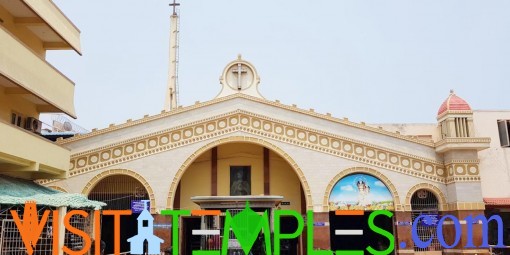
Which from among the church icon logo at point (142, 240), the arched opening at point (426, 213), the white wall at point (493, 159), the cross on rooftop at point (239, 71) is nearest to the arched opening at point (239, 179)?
the cross on rooftop at point (239, 71)

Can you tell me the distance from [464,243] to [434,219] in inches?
72.8

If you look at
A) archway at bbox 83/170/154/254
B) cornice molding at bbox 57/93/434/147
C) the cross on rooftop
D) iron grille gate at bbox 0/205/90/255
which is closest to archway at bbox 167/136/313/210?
archway at bbox 83/170/154/254

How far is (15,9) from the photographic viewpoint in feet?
66.0

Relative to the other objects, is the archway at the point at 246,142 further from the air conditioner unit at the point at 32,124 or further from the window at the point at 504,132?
the window at the point at 504,132

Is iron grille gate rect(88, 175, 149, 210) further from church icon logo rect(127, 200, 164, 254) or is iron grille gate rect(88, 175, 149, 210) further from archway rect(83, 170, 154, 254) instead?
church icon logo rect(127, 200, 164, 254)

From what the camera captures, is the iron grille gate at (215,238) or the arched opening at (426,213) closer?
the iron grille gate at (215,238)

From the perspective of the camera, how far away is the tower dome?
28.2m

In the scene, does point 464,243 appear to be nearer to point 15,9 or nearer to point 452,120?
point 452,120

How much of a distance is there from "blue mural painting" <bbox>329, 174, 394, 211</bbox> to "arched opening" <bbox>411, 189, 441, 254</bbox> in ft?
5.11

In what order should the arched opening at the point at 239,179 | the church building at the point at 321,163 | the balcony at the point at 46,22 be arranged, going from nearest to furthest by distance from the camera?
the balcony at the point at 46,22, the church building at the point at 321,163, the arched opening at the point at 239,179

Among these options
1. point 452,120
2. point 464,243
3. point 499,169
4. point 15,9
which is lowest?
Answer: point 464,243

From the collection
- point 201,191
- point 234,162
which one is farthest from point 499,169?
point 201,191

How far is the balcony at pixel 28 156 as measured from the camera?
1758 cm

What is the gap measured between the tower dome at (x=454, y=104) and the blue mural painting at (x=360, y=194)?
5.43 m
